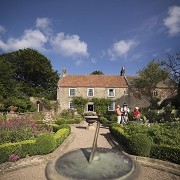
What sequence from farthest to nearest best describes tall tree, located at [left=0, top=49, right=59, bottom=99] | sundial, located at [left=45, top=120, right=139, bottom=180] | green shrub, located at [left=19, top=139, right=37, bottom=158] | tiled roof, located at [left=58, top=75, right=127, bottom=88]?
1. tall tree, located at [left=0, top=49, right=59, bottom=99]
2. tiled roof, located at [left=58, top=75, right=127, bottom=88]
3. green shrub, located at [left=19, top=139, right=37, bottom=158]
4. sundial, located at [left=45, top=120, right=139, bottom=180]

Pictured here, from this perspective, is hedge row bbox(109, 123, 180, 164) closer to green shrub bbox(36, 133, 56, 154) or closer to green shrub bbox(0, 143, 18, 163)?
green shrub bbox(36, 133, 56, 154)

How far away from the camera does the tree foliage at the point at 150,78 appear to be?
28703mm

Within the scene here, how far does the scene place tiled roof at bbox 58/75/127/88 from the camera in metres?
32.0

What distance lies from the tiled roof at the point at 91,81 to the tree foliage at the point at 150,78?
10.3ft

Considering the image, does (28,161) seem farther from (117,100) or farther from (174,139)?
(117,100)

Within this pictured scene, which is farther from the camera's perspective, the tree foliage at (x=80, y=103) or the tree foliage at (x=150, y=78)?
the tree foliage at (x=80, y=103)

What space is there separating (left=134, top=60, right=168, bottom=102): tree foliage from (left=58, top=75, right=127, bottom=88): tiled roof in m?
3.14

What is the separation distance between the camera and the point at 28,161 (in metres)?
7.77

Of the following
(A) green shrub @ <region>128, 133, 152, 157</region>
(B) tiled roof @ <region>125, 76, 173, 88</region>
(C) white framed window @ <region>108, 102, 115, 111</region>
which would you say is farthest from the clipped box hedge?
(B) tiled roof @ <region>125, 76, 173, 88</region>

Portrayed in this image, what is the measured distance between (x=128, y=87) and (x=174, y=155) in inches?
981

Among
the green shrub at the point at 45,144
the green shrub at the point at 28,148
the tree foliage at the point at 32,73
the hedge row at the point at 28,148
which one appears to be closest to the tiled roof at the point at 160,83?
the tree foliage at the point at 32,73

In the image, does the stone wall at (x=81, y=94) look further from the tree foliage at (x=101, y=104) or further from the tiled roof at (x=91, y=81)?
the tree foliage at (x=101, y=104)

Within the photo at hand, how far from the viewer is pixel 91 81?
32812 mm

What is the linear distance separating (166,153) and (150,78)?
23308mm
